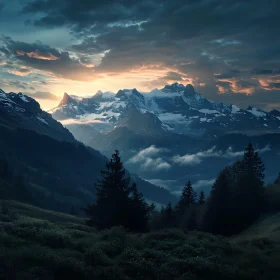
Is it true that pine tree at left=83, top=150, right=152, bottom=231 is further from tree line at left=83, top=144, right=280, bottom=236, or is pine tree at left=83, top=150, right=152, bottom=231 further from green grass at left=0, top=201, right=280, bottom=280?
green grass at left=0, top=201, right=280, bottom=280

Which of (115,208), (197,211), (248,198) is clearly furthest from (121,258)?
(197,211)

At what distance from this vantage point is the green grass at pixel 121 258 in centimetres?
1702

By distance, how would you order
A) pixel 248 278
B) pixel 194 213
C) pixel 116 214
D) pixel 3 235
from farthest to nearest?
pixel 194 213, pixel 116 214, pixel 3 235, pixel 248 278

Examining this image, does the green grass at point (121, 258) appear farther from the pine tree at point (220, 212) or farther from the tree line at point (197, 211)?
the pine tree at point (220, 212)

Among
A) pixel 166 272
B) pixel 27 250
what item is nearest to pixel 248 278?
pixel 166 272

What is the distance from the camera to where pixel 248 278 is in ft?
60.7

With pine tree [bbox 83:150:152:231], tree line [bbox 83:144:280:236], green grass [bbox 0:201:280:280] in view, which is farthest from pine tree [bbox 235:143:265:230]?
green grass [bbox 0:201:280:280]

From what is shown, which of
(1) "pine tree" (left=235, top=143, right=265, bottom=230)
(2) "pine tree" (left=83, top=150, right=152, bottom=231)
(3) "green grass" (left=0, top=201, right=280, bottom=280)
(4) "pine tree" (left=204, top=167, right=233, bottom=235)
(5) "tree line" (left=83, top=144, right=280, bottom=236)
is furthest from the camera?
(1) "pine tree" (left=235, top=143, right=265, bottom=230)

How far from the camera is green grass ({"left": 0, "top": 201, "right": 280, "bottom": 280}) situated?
17.0 meters

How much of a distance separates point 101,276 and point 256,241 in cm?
1614

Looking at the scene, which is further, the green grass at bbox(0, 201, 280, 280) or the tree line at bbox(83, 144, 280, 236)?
the tree line at bbox(83, 144, 280, 236)

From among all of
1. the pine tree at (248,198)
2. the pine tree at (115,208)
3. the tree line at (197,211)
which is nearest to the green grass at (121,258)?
the pine tree at (115,208)

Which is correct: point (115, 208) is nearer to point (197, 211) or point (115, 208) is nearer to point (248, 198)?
point (197, 211)

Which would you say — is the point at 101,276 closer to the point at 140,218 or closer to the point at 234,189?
the point at 140,218
